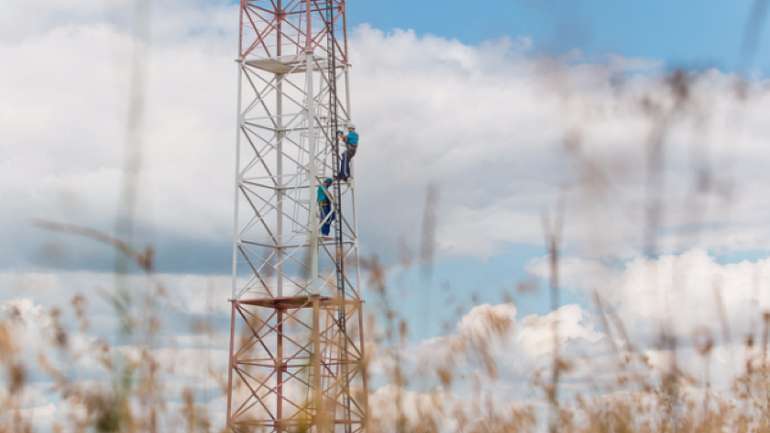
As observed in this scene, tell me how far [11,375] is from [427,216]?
199 centimetres

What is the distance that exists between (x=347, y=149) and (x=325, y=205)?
119cm

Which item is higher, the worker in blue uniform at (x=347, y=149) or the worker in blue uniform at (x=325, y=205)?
the worker in blue uniform at (x=347, y=149)

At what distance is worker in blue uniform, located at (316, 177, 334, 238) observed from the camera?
2159cm

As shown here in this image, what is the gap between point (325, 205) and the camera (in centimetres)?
2183

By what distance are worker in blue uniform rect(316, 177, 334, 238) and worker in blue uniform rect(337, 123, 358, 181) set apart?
320 millimetres

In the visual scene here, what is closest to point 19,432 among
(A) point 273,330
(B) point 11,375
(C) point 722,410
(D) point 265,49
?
(B) point 11,375

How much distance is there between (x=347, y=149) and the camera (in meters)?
21.9

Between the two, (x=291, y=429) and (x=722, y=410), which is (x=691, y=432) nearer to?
(x=722, y=410)

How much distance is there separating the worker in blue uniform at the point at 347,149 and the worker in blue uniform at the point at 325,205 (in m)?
0.32

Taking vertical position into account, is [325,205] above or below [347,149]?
below

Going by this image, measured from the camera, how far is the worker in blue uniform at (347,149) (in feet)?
71.4

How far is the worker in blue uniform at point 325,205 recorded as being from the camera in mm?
21594

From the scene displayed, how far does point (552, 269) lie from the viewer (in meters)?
4.55

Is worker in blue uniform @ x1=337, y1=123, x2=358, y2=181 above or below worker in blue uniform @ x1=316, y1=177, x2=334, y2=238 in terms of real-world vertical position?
above
